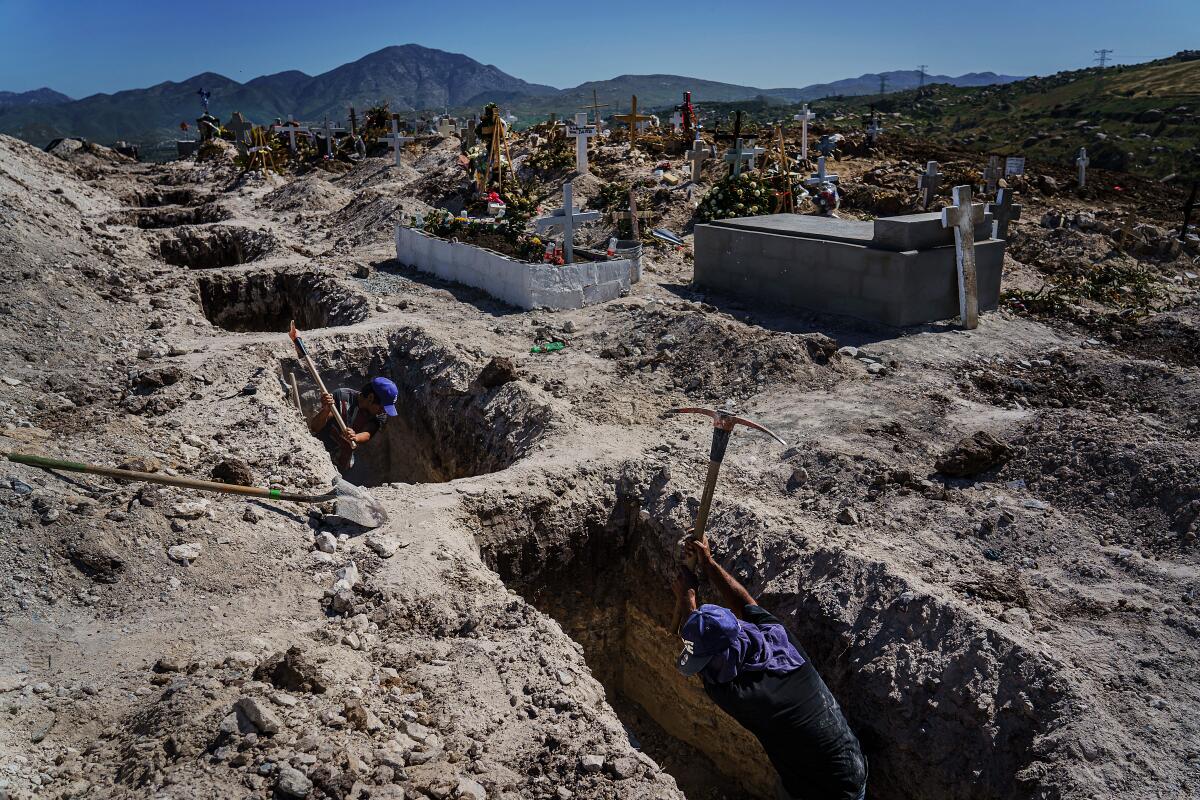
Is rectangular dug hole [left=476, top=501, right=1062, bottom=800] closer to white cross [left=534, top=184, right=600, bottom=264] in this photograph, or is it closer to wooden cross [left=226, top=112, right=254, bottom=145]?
white cross [left=534, top=184, right=600, bottom=264]

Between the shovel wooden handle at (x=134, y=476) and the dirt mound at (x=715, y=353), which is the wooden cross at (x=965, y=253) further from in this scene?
the shovel wooden handle at (x=134, y=476)

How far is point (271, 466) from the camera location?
757cm

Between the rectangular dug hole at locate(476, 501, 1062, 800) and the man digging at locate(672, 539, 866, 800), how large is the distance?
2.73ft

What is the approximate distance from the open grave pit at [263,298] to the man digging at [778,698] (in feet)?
37.5

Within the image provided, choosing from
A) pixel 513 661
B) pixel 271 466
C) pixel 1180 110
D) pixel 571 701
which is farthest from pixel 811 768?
pixel 1180 110

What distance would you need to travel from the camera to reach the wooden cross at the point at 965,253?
10.9 m

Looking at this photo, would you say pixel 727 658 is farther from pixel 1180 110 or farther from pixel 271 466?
pixel 1180 110

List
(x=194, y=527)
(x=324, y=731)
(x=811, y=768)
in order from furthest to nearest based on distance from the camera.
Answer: (x=194, y=527), (x=811, y=768), (x=324, y=731)

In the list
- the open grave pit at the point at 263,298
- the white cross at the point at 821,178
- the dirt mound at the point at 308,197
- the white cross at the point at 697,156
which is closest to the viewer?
the open grave pit at the point at 263,298

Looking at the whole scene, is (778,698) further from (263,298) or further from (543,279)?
(263,298)

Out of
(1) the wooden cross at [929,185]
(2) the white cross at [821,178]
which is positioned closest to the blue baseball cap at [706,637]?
(1) the wooden cross at [929,185]

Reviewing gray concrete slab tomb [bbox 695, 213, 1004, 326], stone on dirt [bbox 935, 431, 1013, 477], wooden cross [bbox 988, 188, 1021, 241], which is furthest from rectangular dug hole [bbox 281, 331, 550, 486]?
wooden cross [bbox 988, 188, 1021, 241]

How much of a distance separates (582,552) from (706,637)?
10.4ft

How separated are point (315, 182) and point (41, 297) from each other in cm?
1543
